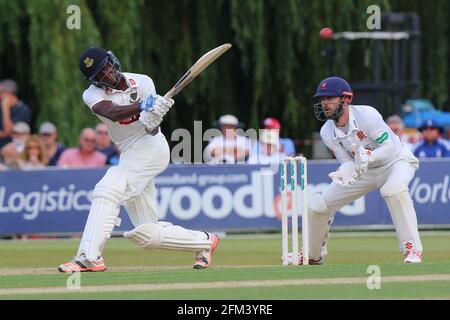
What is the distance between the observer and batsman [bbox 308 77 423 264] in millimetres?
11555

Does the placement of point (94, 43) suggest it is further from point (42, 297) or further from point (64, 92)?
point (42, 297)

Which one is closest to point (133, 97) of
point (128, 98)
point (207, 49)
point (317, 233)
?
point (128, 98)

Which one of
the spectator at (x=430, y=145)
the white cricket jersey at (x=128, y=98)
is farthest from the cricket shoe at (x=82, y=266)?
the spectator at (x=430, y=145)

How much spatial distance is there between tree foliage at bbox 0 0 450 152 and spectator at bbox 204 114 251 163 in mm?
2330

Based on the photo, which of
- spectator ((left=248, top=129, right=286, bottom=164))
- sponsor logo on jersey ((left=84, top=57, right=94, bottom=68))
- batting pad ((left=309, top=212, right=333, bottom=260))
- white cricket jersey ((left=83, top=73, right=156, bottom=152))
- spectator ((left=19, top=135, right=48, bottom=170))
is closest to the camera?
sponsor logo on jersey ((left=84, top=57, right=94, bottom=68))

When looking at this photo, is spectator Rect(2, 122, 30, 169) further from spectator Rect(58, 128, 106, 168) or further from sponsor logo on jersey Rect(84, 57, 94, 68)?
sponsor logo on jersey Rect(84, 57, 94, 68)

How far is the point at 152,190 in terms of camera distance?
37.0 feet

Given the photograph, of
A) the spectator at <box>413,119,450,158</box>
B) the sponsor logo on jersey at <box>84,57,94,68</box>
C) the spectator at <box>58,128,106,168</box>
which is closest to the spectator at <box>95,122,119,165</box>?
the spectator at <box>58,128,106,168</box>

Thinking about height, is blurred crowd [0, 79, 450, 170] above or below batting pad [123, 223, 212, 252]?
above

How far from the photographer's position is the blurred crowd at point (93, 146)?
1823 cm

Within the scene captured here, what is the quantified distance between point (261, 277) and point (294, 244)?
4.57ft

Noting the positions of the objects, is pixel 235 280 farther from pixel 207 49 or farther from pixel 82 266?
pixel 207 49

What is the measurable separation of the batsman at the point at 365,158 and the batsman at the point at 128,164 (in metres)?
1.38
